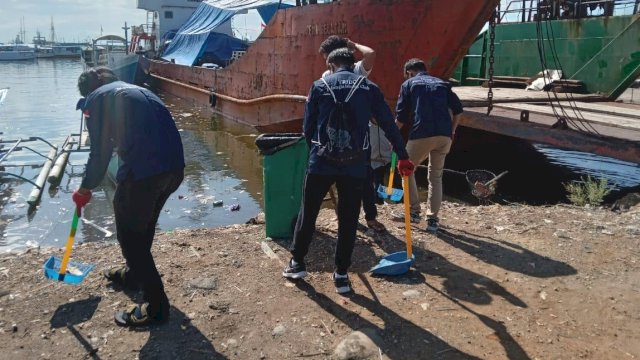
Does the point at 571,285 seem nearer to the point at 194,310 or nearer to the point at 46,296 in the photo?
the point at 194,310

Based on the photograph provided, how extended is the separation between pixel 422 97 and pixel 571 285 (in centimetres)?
196

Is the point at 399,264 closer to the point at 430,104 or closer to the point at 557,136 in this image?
the point at 430,104

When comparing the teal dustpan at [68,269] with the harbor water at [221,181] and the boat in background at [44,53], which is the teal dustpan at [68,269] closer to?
the harbor water at [221,181]

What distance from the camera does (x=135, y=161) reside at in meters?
2.86

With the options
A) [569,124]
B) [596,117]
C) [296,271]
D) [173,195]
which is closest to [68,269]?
[296,271]

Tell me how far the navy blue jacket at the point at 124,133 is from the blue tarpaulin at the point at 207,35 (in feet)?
45.1

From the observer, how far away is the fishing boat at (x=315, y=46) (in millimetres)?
7461

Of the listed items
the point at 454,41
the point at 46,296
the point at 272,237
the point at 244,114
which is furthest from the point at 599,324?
the point at 244,114

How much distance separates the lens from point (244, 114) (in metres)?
13.4

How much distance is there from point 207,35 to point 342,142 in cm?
1578

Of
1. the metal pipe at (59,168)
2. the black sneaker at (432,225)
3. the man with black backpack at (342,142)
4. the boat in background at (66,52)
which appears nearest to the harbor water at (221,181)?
the metal pipe at (59,168)

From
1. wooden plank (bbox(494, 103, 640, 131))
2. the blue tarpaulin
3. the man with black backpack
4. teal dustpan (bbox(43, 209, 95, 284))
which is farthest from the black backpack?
the blue tarpaulin

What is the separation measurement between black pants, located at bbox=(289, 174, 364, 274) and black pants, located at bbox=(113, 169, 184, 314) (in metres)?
0.87

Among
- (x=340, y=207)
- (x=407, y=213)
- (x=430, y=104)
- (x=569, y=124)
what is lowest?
(x=407, y=213)
